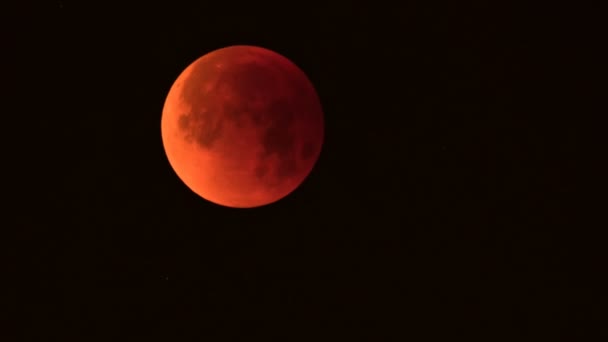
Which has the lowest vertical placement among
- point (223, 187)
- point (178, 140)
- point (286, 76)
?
point (223, 187)

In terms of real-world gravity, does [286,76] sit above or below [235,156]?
above

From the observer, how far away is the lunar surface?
4316 mm

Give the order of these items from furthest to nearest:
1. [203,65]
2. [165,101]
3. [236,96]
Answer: [165,101] → [203,65] → [236,96]

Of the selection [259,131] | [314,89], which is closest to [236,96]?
[259,131]

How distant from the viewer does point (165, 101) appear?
16.1ft

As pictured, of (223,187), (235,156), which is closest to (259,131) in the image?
(235,156)

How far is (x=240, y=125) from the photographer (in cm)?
430

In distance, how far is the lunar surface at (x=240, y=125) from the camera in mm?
4316

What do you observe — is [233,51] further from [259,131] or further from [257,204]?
[257,204]

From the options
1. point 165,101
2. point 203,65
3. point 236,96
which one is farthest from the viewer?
point 165,101

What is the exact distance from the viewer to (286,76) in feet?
15.3

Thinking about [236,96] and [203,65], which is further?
[203,65]

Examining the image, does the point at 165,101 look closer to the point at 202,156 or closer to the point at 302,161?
the point at 202,156

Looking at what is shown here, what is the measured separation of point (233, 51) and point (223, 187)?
4.11 ft
